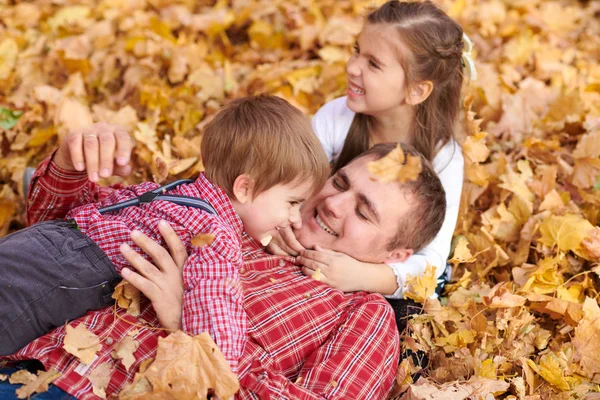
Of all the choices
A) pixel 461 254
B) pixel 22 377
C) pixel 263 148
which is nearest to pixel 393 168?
pixel 263 148

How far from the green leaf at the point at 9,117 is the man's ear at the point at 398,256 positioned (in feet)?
8.09

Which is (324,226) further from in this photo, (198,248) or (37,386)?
(37,386)

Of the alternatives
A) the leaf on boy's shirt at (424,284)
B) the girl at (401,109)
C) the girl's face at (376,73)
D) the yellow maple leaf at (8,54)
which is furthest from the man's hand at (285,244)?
the yellow maple leaf at (8,54)

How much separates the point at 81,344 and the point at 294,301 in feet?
2.66

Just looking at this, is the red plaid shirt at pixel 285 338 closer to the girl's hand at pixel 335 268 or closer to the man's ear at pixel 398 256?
the girl's hand at pixel 335 268

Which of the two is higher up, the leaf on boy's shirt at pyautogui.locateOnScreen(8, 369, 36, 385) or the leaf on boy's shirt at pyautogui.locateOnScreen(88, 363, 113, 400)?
the leaf on boy's shirt at pyautogui.locateOnScreen(8, 369, 36, 385)

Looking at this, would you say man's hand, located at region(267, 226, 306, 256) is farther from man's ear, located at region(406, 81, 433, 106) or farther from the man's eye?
man's ear, located at region(406, 81, 433, 106)

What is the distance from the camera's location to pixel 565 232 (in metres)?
3.16

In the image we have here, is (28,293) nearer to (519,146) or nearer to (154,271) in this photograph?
(154,271)

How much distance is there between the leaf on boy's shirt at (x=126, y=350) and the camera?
210cm

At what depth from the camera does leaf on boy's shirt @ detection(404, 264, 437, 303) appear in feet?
9.28

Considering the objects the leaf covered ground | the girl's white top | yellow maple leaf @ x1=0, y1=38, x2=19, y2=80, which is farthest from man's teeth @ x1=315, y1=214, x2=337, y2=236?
yellow maple leaf @ x1=0, y1=38, x2=19, y2=80

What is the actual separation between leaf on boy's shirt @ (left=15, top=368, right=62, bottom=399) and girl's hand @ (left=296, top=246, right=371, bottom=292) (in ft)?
3.61

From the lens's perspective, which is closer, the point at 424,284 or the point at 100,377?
the point at 100,377
